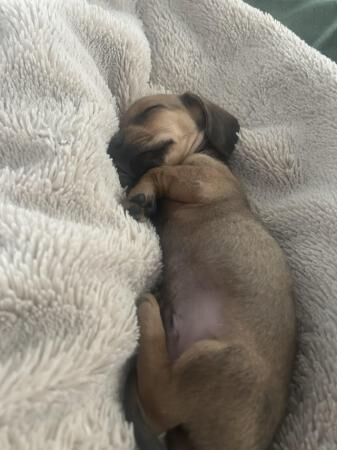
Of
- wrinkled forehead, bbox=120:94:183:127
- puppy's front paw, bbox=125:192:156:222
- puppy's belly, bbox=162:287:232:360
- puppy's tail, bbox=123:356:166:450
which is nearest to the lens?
puppy's tail, bbox=123:356:166:450

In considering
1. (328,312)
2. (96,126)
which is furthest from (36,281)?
(328,312)

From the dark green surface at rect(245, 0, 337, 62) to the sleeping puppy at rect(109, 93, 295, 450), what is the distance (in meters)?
0.65

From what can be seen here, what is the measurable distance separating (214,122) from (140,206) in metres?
0.43

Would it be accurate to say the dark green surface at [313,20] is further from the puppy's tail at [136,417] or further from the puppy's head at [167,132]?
the puppy's tail at [136,417]

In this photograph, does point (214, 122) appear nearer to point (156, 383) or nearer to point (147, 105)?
point (147, 105)

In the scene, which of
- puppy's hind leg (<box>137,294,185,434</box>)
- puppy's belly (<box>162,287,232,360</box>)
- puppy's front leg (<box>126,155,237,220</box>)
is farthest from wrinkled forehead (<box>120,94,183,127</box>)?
puppy's hind leg (<box>137,294,185,434</box>)

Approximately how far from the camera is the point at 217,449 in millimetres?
1093

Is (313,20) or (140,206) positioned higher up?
(313,20)

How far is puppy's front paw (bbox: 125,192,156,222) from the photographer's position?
1.42 meters

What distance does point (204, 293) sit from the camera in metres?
1.35

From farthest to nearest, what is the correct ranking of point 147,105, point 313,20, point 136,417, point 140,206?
point 313,20, point 147,105, point 140,206, point 136,417

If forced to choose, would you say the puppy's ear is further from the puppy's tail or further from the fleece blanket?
the puppy's tail

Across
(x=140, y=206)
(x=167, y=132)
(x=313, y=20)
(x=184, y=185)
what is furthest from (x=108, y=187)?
(x=313, y=20)

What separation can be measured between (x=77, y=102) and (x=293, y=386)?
2.65 feet
